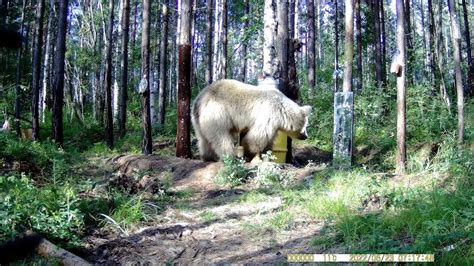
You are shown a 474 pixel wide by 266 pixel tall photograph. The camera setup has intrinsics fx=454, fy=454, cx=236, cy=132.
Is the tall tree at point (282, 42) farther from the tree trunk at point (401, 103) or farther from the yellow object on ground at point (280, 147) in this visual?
the tree trunk at point (401, 103)

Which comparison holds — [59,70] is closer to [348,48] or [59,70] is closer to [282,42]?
[282,42]

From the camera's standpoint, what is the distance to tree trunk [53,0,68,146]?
12.6 meters

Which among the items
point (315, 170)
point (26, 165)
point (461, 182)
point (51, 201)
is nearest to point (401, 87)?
point (315, 170)

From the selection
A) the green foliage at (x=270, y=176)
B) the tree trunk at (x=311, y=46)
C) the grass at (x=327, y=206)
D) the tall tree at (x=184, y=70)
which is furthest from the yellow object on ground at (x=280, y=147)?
the tree trunk at (x=311, y=46)

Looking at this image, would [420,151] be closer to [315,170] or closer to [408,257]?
[315,170]

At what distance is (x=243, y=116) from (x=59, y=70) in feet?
21.6

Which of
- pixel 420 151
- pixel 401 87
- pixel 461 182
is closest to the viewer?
pixel 461 182

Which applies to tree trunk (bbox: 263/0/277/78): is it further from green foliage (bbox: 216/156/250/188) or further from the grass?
green foliage (bbox: 216/156/250/188)

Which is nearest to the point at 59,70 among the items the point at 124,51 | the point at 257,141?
the point at 124,51

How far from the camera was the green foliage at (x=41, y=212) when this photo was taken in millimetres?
4332

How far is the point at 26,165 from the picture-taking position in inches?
332

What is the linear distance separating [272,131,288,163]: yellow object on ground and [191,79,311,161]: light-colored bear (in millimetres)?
362

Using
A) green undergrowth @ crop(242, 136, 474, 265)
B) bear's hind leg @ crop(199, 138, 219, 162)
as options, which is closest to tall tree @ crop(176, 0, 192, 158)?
bear's hind leg @ crop(199, 138, 219, 162)

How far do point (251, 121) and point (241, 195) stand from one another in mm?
2713
